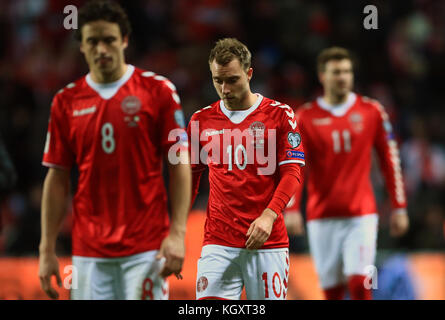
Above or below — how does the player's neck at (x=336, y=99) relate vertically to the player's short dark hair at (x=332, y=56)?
below

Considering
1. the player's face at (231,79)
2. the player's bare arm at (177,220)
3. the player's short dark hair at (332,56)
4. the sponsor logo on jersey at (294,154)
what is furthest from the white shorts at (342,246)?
the player's bare arm at (177,220)

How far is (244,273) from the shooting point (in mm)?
4172

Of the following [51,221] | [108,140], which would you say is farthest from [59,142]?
[51,221]

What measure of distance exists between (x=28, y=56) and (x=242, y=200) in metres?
7.23

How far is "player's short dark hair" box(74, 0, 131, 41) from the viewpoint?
3.89 metres

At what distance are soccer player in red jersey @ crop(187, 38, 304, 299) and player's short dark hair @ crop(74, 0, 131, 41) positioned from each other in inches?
23.5

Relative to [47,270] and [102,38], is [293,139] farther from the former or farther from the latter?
[47,270]

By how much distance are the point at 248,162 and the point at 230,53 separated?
699mm

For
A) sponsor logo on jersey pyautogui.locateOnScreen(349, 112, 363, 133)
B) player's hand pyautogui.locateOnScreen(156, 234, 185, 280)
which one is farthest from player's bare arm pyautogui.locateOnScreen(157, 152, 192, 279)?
sponsor logo on jersey pyautogui.locateOnScreen(349, 112, 363, 133)

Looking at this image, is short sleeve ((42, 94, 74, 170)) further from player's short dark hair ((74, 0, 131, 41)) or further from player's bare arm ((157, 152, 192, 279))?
player's bare arm ((157, 152, 192, 279))

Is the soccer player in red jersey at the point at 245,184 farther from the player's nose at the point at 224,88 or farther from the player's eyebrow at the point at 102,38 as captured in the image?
the player's eyebrow at the point at 102,38

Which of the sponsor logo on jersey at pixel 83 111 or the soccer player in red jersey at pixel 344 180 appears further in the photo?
the soccer player in red jersey at pixel 344 180

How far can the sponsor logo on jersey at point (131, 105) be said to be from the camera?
12.8 ft

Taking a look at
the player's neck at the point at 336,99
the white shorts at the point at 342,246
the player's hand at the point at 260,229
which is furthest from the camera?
the player's neck at the point at 336,99
